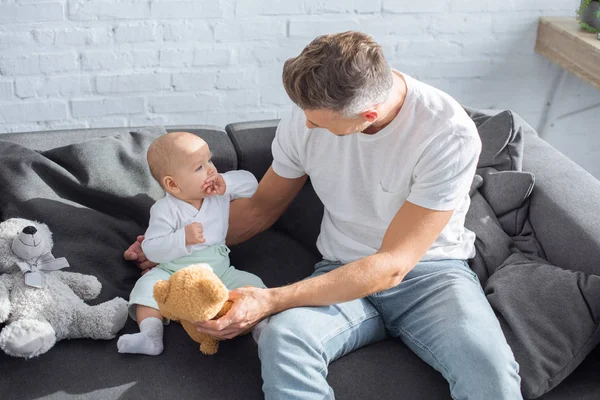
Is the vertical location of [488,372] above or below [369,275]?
below

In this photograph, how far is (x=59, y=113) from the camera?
9.19 feet

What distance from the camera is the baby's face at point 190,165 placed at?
1.89m

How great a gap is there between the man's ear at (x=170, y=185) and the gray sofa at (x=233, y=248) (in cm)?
23

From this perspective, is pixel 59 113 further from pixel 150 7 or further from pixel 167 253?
pixel 167 253

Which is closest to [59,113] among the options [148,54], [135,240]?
[148,54]

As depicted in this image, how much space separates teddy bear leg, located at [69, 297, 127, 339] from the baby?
0.06 meters

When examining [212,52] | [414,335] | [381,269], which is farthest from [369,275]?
[212,52]

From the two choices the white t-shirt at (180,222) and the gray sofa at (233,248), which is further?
the white t-shirt at (180,222)

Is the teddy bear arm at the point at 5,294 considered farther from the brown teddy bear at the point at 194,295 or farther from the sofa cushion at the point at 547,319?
the sofa cushion at the point at 547,319

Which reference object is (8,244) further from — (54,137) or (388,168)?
(388,168)

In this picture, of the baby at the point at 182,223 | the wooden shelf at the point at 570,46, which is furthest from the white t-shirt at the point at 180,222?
the wooden shelf at the point at 570,46

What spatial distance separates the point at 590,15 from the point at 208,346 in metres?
2.04

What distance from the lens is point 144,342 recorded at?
1.74 metres

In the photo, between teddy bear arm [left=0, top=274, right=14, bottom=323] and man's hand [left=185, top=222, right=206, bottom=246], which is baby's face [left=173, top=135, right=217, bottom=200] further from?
teddy bear arm [left=0, top=274, right=14, bottom=323]
